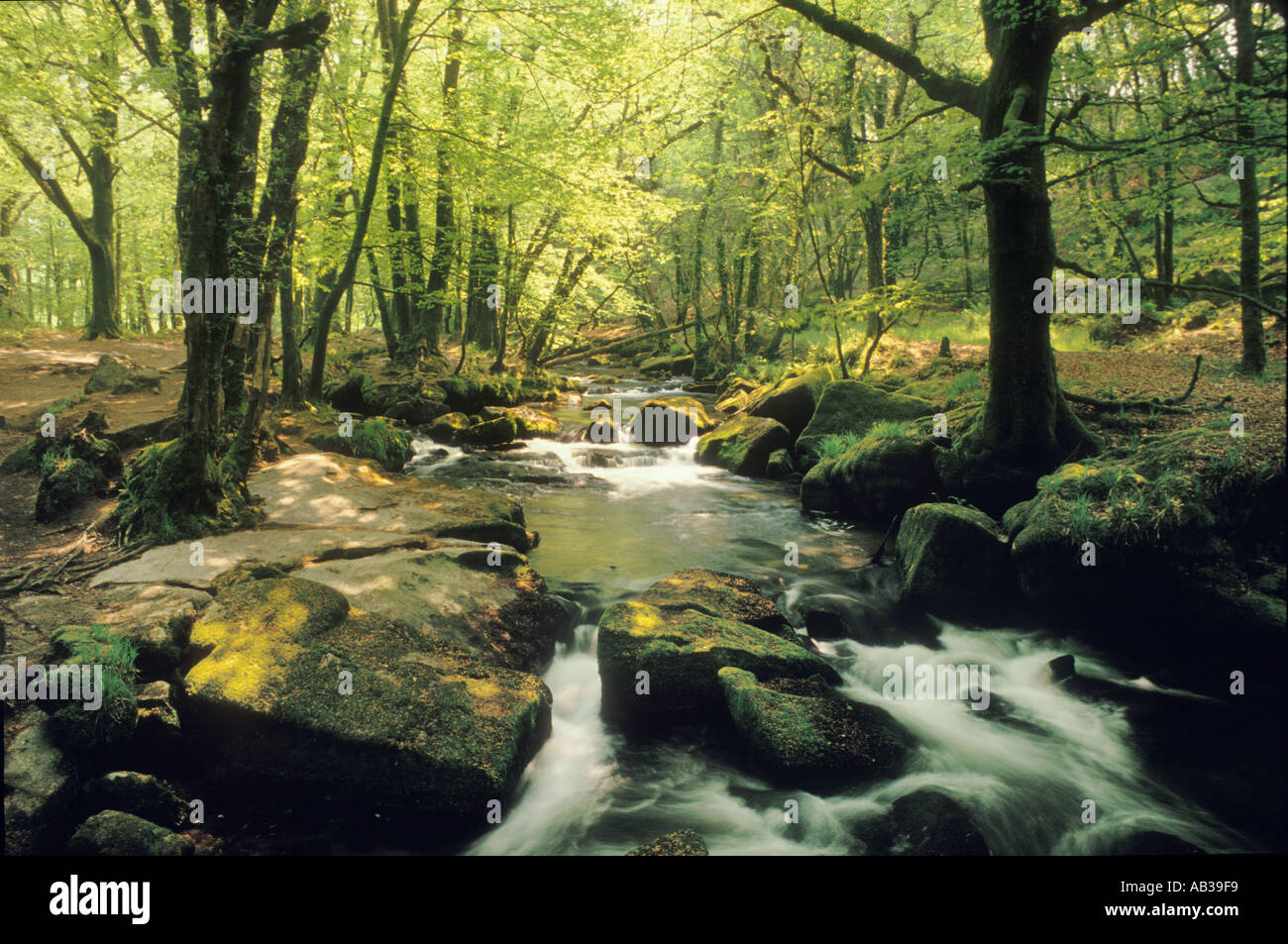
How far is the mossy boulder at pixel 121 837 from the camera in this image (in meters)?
3.40

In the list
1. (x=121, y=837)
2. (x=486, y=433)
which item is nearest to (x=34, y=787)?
(x=121, y=837)

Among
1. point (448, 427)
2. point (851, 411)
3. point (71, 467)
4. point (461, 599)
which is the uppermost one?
point (851, 411)

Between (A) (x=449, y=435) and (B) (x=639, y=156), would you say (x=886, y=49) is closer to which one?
(A) (x=449, y=435)

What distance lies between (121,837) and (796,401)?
45.1 feet

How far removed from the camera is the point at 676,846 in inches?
146

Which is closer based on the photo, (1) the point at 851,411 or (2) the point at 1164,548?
(2) the point at 1164,548

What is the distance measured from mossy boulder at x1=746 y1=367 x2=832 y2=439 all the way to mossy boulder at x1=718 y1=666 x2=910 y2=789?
1014 centimetres

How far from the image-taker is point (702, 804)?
4766 millimetres

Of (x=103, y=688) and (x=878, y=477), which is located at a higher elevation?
(x=878, y=477)

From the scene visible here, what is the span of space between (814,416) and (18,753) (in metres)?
12.4

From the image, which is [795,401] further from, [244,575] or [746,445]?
[244,575]

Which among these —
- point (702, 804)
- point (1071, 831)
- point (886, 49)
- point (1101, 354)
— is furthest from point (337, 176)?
point (1101, 354)
